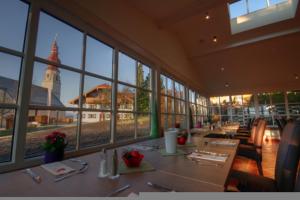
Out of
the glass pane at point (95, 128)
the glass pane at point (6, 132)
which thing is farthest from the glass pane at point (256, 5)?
the glass pane at point (6, 132)

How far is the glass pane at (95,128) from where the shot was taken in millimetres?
1916

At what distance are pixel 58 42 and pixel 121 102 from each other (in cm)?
118

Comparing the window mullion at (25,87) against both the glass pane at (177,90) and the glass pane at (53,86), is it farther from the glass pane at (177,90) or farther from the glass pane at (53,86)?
the glass pane at (177,90)

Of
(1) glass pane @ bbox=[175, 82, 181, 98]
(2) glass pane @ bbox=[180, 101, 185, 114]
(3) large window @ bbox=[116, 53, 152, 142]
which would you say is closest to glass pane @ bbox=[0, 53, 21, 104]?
(3) large window @ bbox=[116, 53, 152, 142]

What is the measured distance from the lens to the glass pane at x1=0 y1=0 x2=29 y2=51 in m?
1.36

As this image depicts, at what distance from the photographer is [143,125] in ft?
9.98

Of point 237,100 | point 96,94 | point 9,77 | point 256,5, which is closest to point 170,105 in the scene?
point 96,94

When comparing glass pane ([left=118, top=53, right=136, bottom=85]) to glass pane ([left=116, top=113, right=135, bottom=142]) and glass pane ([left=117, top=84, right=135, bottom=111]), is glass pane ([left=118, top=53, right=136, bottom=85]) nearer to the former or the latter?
glass pane ([left=117, top=84, right=135, bottom=111])

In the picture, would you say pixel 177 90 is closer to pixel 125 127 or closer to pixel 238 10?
pixel 125 127

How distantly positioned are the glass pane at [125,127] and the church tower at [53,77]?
0.96 m

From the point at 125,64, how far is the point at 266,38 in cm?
441

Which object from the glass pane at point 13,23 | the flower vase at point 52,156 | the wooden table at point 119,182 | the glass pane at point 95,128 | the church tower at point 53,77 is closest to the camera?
the wooden table at point 119,182

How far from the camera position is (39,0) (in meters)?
1.52

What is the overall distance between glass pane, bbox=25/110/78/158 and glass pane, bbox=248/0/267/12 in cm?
591
